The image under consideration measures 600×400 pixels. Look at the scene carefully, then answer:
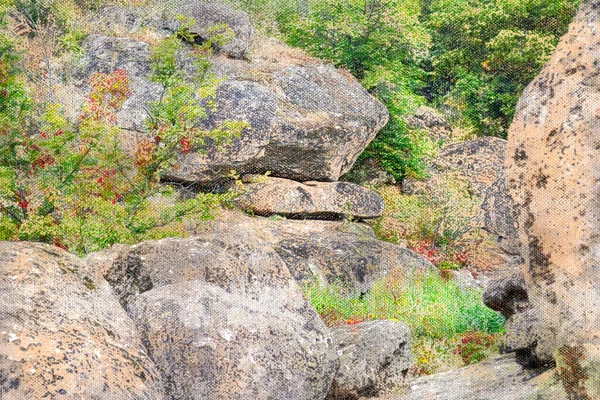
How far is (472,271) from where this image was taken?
58.3 ft

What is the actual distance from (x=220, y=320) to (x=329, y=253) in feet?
28.1

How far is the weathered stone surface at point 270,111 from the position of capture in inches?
607

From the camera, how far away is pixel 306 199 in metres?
15.8

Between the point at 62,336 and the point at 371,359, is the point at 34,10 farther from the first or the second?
the point at 62,336

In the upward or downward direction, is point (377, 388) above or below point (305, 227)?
above

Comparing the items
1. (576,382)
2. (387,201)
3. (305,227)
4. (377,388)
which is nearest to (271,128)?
(305,227)

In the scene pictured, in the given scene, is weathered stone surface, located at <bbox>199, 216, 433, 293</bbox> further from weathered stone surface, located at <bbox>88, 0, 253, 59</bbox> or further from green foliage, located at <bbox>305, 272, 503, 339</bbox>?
weathered stone surface, located at <bbox>88, 0, 253, 59</bbox>

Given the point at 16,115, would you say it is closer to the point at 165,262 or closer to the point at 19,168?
the point at 19,168

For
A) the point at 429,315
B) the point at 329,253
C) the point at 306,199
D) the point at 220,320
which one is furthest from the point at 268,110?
the point at 220,320

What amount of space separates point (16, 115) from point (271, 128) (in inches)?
303

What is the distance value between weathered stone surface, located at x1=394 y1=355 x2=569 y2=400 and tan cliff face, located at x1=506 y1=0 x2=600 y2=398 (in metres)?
0.24

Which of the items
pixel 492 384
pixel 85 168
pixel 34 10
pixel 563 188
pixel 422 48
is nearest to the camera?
pixel 563 188

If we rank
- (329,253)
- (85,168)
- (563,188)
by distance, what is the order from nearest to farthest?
(563,188) → (85,168) → (329,253)

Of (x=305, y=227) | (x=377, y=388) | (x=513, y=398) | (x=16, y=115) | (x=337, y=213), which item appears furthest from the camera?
(x=337, y=213)
